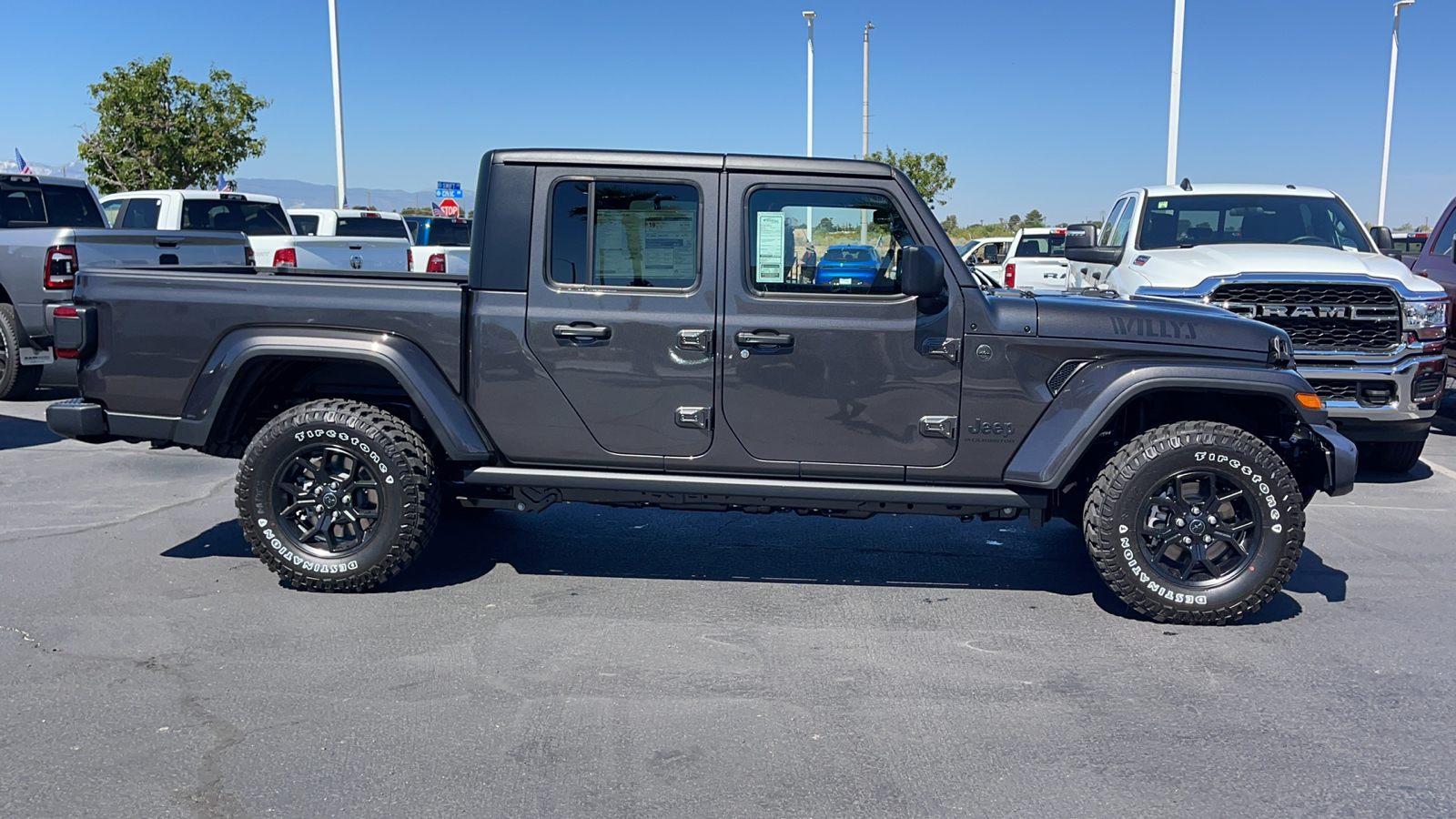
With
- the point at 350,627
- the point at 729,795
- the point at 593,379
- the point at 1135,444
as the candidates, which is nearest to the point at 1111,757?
the point at 729,795

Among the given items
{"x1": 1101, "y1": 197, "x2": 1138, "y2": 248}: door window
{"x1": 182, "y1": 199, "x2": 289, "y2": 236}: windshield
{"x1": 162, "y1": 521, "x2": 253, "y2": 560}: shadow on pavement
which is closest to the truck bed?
{"x1": 162, "y1": 521, "x2": 253, "y2": 560}: shadow on pavement

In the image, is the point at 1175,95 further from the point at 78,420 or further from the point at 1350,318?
the point at 78,420

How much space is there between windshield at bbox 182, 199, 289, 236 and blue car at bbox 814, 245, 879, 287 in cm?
1141

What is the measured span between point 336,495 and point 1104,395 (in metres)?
3.35

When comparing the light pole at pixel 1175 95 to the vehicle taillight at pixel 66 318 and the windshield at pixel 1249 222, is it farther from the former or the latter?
the vehicle taillight at pixel 66 318

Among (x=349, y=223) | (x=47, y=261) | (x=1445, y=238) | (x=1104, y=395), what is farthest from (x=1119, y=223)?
(x=349, y=223)

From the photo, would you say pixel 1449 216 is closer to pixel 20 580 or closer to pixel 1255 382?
pixel 1255 382

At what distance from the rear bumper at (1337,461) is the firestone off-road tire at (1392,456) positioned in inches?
136

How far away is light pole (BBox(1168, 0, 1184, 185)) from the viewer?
18391 mm

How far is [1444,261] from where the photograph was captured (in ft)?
34.2

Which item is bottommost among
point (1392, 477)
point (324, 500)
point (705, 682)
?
point (705, 682)

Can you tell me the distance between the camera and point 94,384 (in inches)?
209

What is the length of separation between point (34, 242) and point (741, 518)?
746 cm

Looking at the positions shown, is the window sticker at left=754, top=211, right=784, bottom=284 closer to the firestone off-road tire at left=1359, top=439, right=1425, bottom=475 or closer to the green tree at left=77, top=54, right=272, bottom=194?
the firestone off-road tire at left=1359, top=439, right=1425, bottom=475
